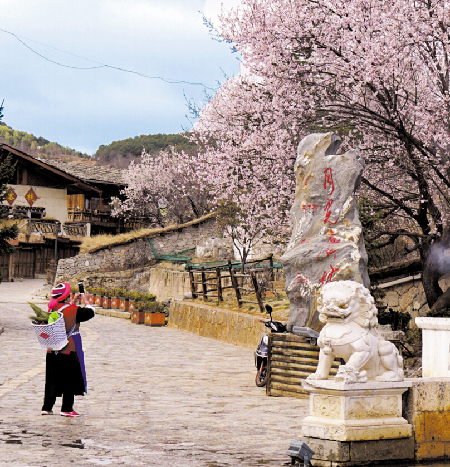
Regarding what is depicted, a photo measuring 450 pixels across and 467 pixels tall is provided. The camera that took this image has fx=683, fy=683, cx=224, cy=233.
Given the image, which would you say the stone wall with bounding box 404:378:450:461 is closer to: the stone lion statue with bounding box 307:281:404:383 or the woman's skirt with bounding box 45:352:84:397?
the stone lion statue with bounding box 307:281:404:383

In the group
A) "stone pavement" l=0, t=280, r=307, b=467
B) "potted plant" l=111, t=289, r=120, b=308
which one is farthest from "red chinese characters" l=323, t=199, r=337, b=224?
"potted plant" l=111, t=289, r=120, b=308

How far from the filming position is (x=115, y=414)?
8945 millimetres

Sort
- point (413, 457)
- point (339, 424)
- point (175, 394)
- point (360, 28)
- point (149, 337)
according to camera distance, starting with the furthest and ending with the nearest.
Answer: point (149, 337) → point (360, 28) → point (175, 394) → point (413, 457) → point (339, 424)

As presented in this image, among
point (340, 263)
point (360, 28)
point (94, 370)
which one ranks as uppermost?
point (360, 28)

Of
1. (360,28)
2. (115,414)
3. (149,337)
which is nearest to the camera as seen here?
(115,414)

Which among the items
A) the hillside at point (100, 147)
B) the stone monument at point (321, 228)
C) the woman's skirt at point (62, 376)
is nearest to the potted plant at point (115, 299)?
the stone monument at point (321, 228)

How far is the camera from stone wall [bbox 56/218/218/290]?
3738cm

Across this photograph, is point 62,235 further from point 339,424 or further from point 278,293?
point 339,424

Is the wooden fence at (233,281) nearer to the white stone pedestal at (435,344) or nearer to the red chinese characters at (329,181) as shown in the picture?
the red chinese characters at (329,181)

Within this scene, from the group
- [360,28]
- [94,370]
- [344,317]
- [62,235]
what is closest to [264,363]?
[94,370]

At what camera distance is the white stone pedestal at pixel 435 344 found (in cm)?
859

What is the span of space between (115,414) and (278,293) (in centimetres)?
1285

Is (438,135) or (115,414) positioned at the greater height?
(438,135)

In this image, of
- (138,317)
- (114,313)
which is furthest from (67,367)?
(114,313)
